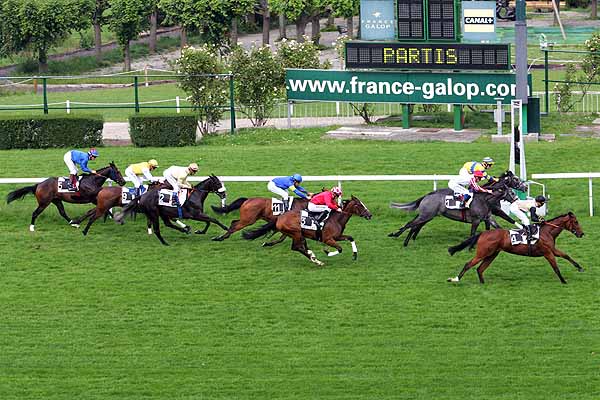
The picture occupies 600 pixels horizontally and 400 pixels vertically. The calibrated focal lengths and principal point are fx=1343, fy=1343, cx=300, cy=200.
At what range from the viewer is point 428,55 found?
2889cm

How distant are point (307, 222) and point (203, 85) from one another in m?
12.7

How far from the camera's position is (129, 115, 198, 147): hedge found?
29109 mm

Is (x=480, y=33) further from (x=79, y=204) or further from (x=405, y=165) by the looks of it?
(x=79, y=204)

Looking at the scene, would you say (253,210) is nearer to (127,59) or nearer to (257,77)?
(257,77)

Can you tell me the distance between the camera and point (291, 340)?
619 inches

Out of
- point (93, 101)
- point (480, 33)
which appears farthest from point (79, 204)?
point (93, 101)

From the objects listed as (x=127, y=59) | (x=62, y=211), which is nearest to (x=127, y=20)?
(x=127, y=59)

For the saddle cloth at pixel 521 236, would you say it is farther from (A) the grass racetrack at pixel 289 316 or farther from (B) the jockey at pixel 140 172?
(B) the jockey at pixel 140 172

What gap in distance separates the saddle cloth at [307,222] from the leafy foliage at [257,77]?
508 inches

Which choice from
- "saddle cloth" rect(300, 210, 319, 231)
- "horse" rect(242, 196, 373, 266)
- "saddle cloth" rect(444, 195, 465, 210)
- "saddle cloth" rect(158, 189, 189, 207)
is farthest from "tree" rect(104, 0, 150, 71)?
"saddle cloth" rect(300, 210, 319, 231)

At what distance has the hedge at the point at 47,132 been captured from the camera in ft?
95.8

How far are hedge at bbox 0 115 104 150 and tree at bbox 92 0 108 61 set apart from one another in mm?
22097

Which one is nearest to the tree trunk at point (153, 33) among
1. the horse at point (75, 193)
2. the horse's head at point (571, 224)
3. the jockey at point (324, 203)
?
the horse at point (75, 193)

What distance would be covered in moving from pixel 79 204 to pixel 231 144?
6698 mm
